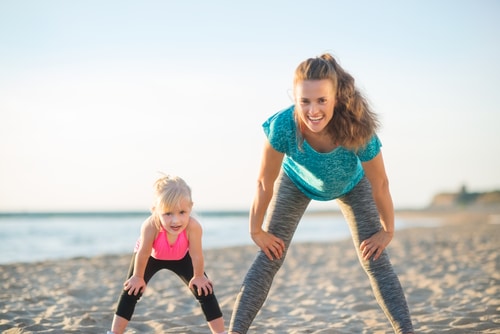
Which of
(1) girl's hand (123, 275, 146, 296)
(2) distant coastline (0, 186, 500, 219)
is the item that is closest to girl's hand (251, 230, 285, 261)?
(1) girl's hand (123, 275, 146, 296)

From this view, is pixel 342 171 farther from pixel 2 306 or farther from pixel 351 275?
pixel 351 275

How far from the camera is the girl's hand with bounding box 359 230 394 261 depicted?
316 centimetres

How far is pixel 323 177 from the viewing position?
122 inches

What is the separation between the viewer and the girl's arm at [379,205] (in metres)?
3.05

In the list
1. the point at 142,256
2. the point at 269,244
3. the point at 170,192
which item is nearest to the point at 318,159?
the point at 269,244

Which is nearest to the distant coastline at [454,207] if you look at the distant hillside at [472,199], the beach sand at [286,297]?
the distant hillside at [472,199]

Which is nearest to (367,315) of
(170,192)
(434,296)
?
(434,296)

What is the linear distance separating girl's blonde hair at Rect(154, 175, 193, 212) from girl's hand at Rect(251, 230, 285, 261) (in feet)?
1.66

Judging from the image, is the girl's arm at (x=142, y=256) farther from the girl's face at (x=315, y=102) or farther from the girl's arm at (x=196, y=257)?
the girl's face at (x=315, y=102)

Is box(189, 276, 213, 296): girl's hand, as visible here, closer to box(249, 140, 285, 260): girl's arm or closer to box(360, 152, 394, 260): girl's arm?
box(249, 140, 285, 260): girl's arm

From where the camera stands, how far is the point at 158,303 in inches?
216

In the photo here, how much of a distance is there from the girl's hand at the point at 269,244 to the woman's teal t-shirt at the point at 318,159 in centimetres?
39

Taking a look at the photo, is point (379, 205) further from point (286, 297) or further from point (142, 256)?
point (286, 297)

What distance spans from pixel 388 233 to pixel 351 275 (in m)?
4.53
